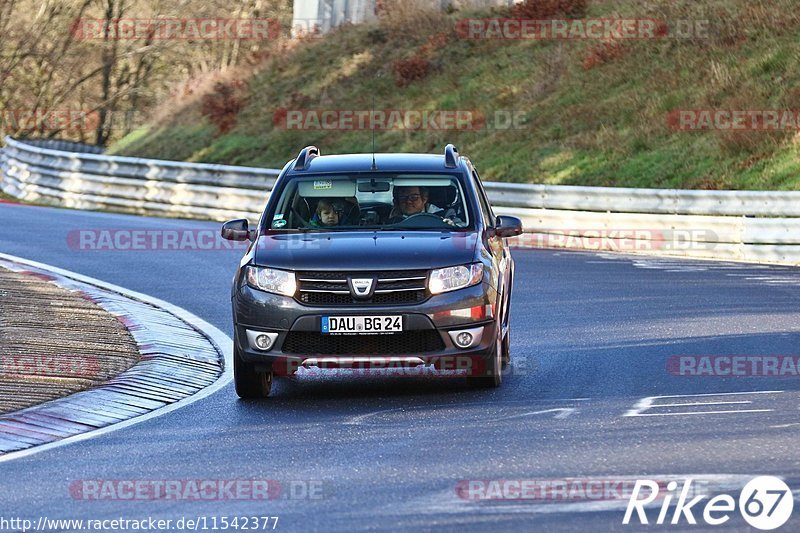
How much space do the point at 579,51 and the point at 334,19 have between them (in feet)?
43.2

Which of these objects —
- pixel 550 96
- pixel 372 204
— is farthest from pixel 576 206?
pixel 372 204

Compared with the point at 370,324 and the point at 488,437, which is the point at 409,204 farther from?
the point at 488,437

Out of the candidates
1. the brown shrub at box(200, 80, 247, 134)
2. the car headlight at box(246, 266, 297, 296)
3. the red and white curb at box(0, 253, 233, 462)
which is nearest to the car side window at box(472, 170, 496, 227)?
the car headlight at box(246, 266, 297, 296)

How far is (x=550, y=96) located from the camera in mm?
34812

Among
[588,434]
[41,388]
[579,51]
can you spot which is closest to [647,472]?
[588,434]

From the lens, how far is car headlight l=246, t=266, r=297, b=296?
10.5 m

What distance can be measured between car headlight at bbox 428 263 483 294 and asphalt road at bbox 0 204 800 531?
778mm

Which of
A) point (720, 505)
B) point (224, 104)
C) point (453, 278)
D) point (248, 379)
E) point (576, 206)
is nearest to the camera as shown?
point (720, 505)

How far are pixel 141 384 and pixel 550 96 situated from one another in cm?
2454

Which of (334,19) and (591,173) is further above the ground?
(334,19)

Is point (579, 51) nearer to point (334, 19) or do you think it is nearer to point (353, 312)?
point (334, 19)

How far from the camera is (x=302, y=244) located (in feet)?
36.1

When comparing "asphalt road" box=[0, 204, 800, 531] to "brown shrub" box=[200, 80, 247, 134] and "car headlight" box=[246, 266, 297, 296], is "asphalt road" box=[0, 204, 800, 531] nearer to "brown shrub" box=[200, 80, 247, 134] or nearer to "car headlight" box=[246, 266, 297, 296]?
"car headlight" box=[246, 266, 297, 296]

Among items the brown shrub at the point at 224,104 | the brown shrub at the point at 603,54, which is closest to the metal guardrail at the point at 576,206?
the brown shrub at the point at 224,104
